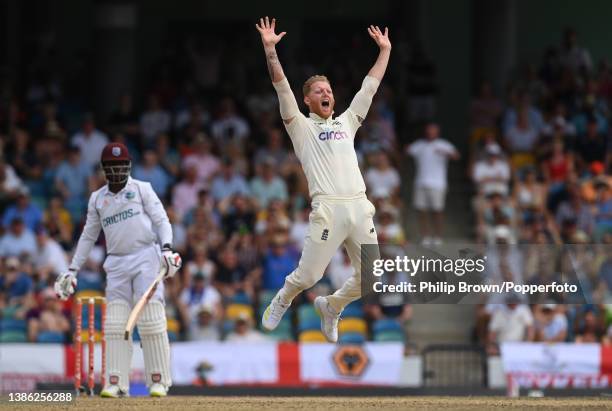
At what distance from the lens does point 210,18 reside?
29875 millimetres

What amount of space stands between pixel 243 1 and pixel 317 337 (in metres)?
11.1

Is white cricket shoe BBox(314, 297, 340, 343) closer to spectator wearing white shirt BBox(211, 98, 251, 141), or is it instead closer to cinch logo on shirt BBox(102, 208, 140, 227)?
cinch logo on shirt BBox(102, 208, 140, 227)

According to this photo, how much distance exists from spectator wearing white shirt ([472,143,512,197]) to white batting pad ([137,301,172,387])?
961cm

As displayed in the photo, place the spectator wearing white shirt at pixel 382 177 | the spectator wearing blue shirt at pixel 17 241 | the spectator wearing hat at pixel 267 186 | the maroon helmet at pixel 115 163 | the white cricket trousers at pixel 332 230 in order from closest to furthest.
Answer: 1. the white cricket trousers at pixel 332 230
2. the maroon helmet at pixel 115 163
3. the spectator wearing blue shirt at pixel 17 241
4. the spectator wearing hat at pixel 267 186
5. the spectator wearing white shirt at pixel 382 177

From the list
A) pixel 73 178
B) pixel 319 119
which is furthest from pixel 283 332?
pixel 319 119

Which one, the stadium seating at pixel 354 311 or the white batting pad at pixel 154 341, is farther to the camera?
the stadium seating at pixel 354 311

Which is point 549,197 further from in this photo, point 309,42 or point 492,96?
point 309,42

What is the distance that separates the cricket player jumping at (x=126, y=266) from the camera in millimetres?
14102

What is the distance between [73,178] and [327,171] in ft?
33.5

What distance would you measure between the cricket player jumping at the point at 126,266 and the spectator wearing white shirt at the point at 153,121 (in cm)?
992

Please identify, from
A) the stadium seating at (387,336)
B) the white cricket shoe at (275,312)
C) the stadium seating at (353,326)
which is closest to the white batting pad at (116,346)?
the white cricket shoe at (275,312)

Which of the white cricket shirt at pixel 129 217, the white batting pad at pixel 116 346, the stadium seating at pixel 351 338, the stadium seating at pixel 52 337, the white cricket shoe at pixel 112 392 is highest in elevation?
the white cricket shirt at pixel 129 217

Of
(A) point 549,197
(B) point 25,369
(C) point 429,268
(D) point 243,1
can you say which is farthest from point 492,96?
(C) point 429,268

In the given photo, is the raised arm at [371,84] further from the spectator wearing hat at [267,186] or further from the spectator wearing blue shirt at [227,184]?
the spectator wearing blue shirt at [227,184]
